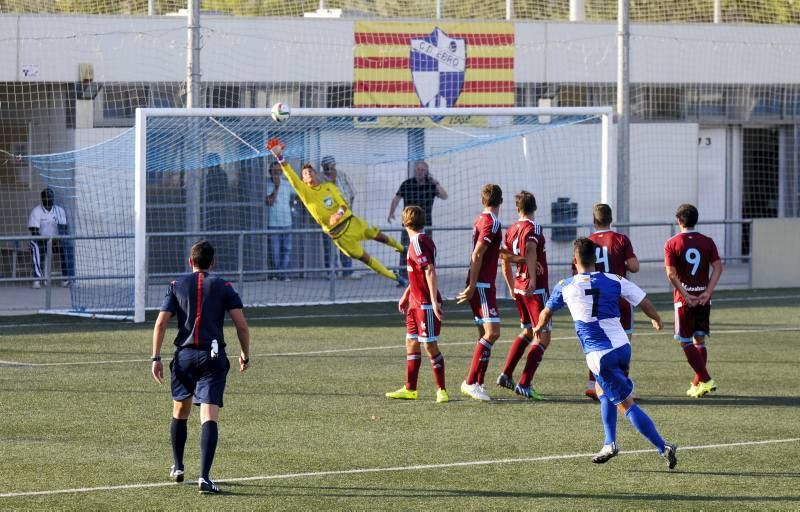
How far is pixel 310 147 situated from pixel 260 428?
11.6 meters

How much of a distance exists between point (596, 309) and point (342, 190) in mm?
14200

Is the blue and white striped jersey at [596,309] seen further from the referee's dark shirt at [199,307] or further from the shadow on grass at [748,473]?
the referee's dark shirt at [199,307]

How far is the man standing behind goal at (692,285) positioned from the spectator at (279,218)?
9297 millimetres

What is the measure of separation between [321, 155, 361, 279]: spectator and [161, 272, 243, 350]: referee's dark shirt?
38.5 feet

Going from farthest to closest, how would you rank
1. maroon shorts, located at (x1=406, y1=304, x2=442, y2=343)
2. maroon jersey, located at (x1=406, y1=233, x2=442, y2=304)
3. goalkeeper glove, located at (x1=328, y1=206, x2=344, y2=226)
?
goalkeeper glove, located at (x1=328, y1=206, x2=344, y2=226) → maroon shorts, located at (x1=406, y1=304, x2=442, y2=343) → maroon jersey, located at (x1=406, y1=233, x2=442, y2=304)

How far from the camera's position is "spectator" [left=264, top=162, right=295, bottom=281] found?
2175 centimetres

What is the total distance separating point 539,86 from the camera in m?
24.8

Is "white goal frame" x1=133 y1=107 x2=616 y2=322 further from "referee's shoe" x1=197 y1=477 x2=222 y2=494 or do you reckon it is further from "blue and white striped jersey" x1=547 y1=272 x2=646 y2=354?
"referee's shoe" x1=197 y1=477 x2=222 y2=494

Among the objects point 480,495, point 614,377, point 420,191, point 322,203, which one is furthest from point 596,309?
point 420,191

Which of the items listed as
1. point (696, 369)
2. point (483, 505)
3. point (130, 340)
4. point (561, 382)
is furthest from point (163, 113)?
point (483, 505)

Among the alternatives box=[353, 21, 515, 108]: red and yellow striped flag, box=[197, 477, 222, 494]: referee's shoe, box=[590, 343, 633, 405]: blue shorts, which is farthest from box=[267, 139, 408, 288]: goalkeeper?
box=[197, 477, 222, 494]: referee's shoe

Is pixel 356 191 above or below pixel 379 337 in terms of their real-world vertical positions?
above

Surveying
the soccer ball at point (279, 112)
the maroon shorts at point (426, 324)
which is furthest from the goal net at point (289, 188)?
the maroon shorts at point (426, 324)

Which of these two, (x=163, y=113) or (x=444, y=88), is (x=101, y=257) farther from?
(x=444, y=88)
